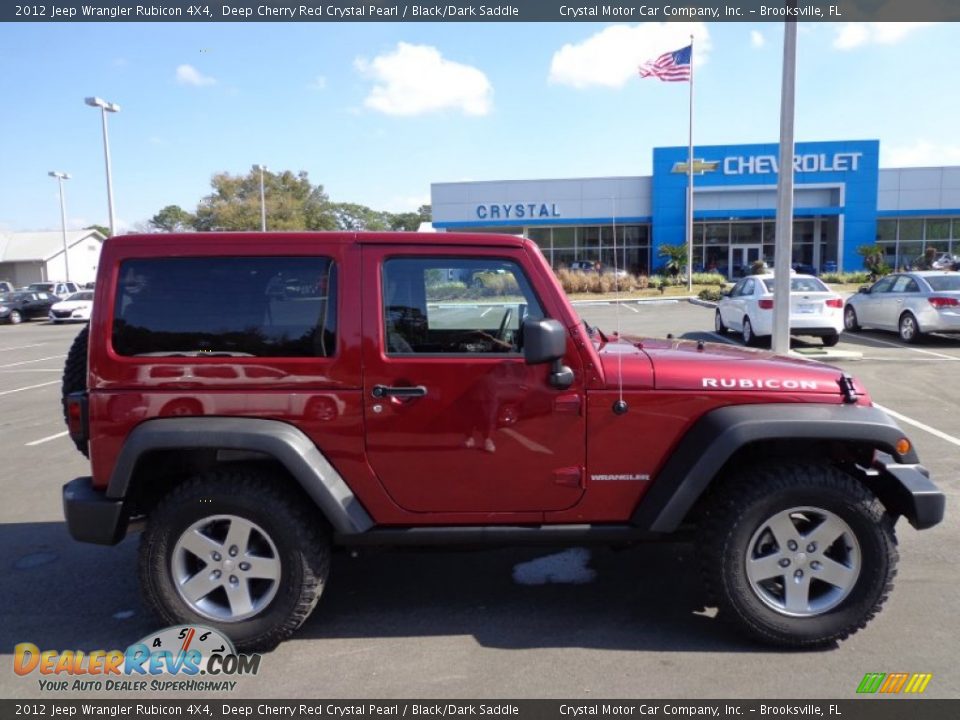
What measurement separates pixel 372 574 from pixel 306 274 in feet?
6.38

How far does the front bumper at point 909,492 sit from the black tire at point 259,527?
279 cm

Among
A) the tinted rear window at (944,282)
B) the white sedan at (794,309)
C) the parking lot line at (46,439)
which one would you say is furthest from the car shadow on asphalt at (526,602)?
the tinted rear window at (944,282)

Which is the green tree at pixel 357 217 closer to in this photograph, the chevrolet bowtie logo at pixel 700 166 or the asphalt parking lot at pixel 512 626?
the chevrolet bowtie logo at pixel 700 166

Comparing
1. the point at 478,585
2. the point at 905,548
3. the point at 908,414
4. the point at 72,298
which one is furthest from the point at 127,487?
the point at 72,298

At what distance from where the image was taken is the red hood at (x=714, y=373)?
3.41 m

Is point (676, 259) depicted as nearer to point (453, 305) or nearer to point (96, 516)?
point (453, 305)

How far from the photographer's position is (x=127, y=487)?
3.32 m

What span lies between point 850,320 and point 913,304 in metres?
2.58

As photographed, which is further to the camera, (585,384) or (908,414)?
(908,414)

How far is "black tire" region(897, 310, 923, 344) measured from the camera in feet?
46.6

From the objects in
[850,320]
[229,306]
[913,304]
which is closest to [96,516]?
[229,306]
